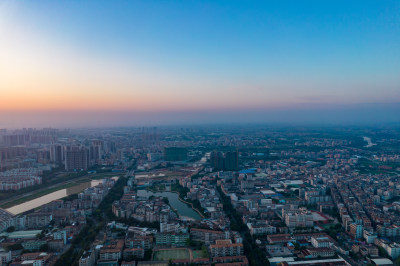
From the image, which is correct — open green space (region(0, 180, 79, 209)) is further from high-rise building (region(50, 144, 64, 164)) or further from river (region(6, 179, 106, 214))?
high-rise building (region(50, 144, 64, 164))

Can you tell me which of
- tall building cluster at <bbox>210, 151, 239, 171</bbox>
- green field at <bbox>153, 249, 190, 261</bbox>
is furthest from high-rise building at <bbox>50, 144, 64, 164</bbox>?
green field at <bbox>153, 249, 190, 261</bbox>

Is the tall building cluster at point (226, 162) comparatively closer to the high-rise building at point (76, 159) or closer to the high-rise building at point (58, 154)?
the high-rise building at point (76, 159)

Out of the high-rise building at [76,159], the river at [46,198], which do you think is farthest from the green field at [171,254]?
the high-rise building at [76,159]

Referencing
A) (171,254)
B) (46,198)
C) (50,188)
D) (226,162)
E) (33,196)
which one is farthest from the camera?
(226,162)

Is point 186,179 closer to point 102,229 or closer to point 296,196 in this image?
point 296,196

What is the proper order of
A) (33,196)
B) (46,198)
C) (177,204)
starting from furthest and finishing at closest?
1. (33,196)
2. (46,198)
3. (177,204)

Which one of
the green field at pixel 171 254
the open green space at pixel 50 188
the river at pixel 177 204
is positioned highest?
the green field at pixel 171 254

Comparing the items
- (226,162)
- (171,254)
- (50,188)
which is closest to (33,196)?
(50,188)

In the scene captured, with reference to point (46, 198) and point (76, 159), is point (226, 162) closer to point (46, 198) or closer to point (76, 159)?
point (76, 159)
